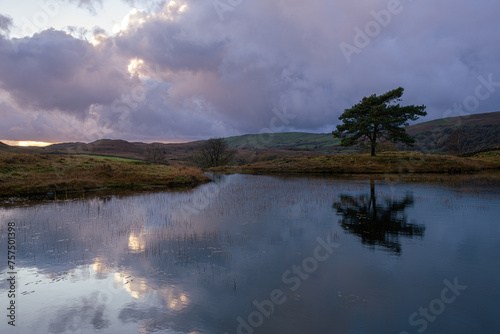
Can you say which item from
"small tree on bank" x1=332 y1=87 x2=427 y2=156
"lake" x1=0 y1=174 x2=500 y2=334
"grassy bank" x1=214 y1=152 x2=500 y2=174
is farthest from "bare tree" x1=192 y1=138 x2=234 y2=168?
"lake" x1=0 y1=174 x2=500 y2=334

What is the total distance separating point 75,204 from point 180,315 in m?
22.8

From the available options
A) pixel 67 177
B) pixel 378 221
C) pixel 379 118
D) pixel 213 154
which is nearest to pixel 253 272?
pixel 378 221

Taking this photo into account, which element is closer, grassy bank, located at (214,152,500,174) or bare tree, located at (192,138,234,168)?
grassy bank, located at (214,152,500,174)

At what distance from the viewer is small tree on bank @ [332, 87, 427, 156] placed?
66.9 m

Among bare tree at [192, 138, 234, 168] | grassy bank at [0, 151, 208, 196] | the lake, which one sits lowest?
the lake

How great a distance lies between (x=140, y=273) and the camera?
11.8m

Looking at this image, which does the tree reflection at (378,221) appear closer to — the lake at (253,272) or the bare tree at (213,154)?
the lake at (253,272)

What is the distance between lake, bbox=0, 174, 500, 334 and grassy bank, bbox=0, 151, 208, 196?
41.4 feet

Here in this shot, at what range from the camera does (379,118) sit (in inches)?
2596

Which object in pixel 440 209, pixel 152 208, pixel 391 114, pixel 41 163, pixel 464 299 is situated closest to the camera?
pixel 464 299

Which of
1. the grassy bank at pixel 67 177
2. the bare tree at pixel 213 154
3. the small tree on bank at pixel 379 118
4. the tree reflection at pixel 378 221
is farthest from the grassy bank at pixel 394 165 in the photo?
the tree reflection at pixel 378 221

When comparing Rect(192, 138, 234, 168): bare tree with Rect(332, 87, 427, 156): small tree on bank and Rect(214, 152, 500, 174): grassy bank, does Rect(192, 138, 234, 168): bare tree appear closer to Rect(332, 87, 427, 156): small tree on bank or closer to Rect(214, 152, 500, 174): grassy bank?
Rect(214, 152, 500, 174): grassy bank

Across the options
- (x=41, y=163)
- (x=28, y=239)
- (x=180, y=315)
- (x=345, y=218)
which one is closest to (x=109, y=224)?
(x=28, y=239)

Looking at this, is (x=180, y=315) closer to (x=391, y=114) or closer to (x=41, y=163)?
(x=41, y=163)
